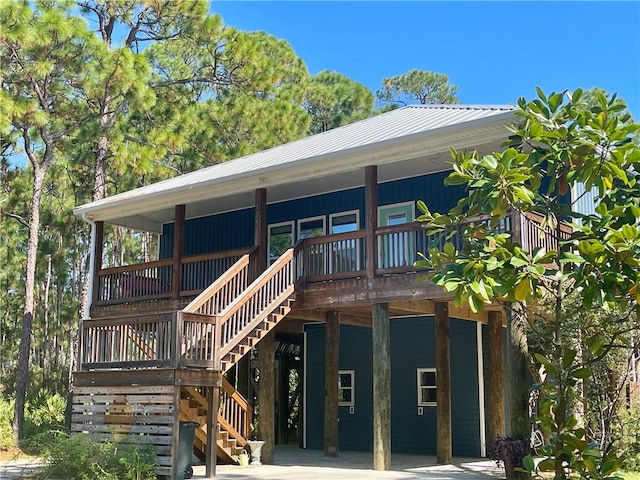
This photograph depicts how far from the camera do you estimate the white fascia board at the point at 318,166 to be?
13.0m

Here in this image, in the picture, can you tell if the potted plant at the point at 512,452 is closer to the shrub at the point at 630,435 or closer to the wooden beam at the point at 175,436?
the shrub at the point at 630,435

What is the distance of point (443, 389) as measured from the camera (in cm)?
1543

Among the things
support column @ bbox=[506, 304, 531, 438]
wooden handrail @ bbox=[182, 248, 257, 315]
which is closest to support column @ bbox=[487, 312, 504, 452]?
support column @ bbox=[506, 304, 531, 438]

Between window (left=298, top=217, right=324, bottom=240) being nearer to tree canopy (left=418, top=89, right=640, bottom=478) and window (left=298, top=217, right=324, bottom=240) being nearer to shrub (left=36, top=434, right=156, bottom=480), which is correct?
shrub (left=36, top=434, right=156, bottom=480)

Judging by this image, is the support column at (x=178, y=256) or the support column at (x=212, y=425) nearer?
the support column at (x=212, y=425)

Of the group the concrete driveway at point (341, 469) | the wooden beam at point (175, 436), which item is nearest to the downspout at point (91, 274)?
the concrete driveway at point (341, 469)

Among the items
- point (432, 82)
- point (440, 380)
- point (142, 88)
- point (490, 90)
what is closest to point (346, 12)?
point (142, 88)

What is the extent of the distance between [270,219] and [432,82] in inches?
1173

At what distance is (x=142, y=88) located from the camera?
2222 centimetres

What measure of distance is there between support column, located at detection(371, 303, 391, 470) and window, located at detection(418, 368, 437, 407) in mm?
4739

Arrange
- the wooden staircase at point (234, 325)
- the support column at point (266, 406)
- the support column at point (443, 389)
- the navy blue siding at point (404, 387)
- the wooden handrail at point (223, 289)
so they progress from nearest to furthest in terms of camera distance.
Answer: the wooden staircase at point (234, 325), the wooden handrail at point (223, 289), the support column at point (443, 389), the support column at point (266, 406), the navy blue siding at point (404, 387)

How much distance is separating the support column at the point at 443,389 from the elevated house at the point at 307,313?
0.03 metres

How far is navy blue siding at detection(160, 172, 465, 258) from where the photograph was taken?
671 inches

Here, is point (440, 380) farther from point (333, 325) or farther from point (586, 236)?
point (586, 236)
